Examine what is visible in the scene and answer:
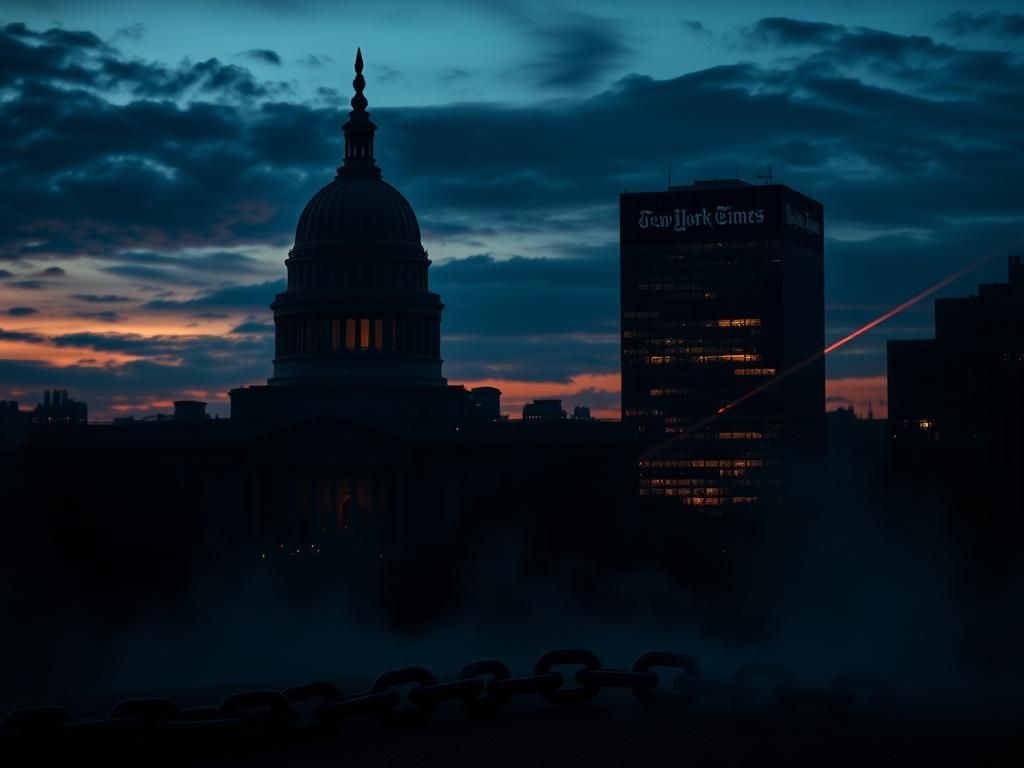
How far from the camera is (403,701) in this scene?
55.5ft

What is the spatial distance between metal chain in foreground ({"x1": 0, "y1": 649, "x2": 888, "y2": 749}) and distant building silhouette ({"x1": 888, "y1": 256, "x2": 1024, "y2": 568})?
116m

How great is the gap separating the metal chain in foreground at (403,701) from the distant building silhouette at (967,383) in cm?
11604

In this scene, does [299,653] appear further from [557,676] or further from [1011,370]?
[1011,370]

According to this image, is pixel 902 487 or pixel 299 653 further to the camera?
pixel 902 487

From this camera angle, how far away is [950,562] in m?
61.2

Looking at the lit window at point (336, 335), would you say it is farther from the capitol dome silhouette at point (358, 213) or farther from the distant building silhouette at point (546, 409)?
the distant building silhouette at point (546, 409)

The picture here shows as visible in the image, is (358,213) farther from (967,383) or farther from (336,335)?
(967,383)

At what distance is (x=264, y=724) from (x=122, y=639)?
4922 cm

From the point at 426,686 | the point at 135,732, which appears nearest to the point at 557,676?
the point at 426,686

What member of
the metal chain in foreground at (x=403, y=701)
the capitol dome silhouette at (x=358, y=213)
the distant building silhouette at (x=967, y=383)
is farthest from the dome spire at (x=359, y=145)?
the metal chain in foreground at (x=403, y=701)

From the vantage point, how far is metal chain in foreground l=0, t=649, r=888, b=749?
1324 cm

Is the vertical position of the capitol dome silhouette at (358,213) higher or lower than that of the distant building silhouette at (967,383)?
higher

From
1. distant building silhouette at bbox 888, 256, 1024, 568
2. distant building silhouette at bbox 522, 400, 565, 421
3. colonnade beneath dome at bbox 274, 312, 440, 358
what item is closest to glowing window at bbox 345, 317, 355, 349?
colonnade beneath dome at bbox 274, 312, 440, 358

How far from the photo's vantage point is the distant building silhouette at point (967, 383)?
145 meters
